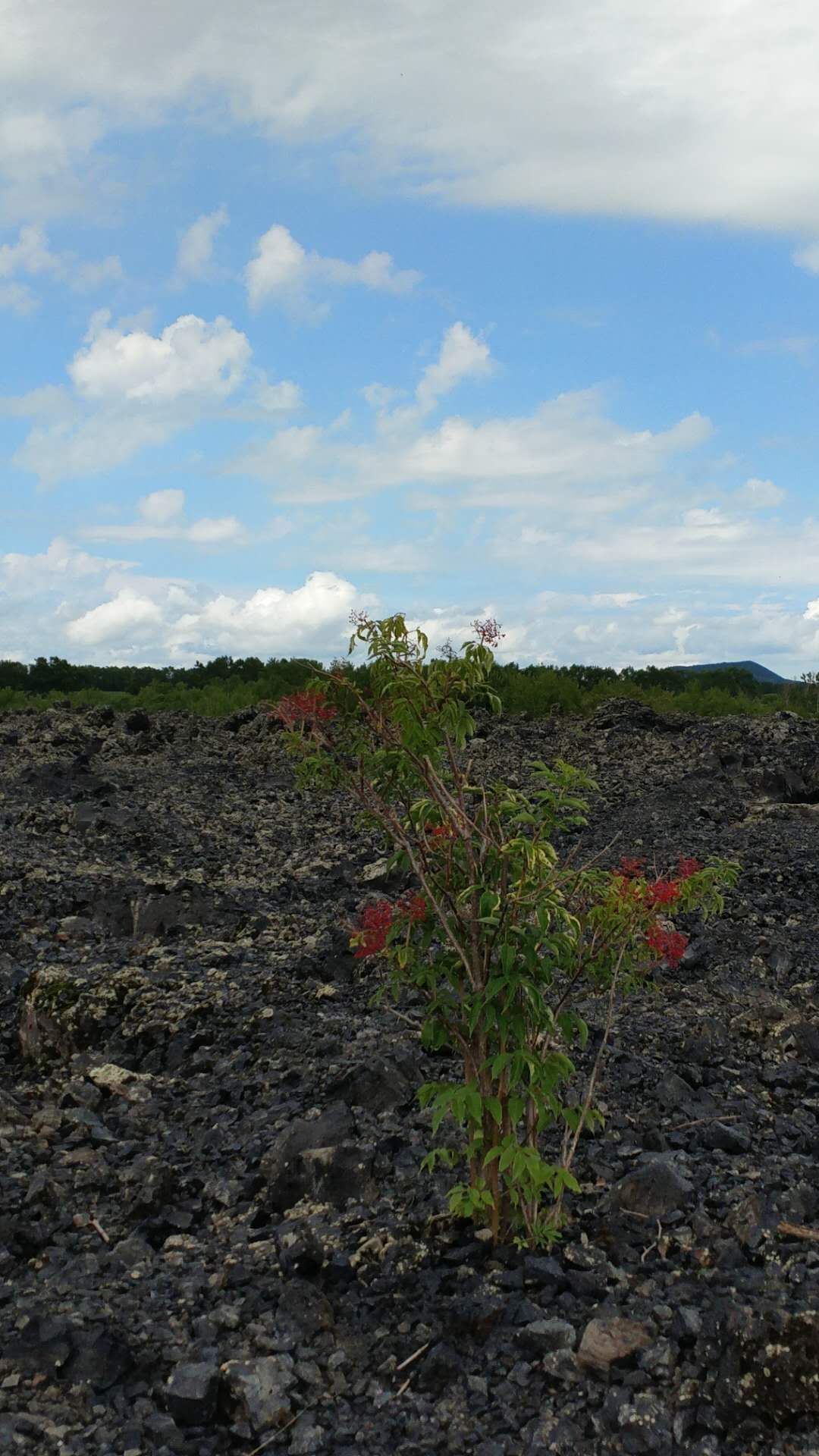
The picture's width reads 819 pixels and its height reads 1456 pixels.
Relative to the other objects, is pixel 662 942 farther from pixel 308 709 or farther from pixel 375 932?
pixel 308 709

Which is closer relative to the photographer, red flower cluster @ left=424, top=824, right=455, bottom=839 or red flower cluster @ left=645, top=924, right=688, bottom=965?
red flower cluster @ left=424, top=824, right=455, bottom=839

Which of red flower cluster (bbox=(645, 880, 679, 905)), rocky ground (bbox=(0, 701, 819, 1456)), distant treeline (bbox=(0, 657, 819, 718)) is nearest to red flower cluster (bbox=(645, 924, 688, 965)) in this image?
red flower cluster (bbox=(645, 880, 679, 905))

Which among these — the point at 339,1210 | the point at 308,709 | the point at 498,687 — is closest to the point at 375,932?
the point at 308,709

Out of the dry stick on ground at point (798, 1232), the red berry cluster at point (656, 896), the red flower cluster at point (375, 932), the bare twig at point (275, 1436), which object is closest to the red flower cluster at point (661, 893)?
the red berry cluster at point (656, 896)

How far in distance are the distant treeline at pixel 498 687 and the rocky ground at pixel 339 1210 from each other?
6489 mm

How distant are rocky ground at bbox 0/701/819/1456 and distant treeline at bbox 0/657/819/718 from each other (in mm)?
6489

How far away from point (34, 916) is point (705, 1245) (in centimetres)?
633

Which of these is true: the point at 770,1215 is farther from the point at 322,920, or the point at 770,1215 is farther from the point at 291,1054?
the point at 322,920

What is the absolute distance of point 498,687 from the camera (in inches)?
790

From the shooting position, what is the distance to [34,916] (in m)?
8.88

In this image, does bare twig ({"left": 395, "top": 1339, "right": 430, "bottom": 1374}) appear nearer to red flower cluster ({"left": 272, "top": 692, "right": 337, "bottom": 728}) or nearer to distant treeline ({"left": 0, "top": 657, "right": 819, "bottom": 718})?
red flower cluster ({"left": 272, "top": 692, "right": 337, "bottom": 728})

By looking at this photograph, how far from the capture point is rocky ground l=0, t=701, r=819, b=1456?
11.4ft

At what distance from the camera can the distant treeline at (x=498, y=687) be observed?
1933 cm

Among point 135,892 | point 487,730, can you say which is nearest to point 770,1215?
point 135,892
